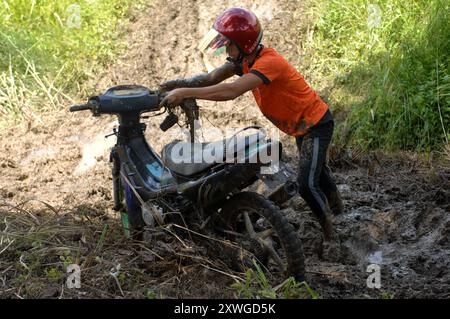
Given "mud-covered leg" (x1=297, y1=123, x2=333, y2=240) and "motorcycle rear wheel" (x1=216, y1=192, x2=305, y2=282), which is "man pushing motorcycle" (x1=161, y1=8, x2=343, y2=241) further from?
"motorcycle rear wheel" (x1=216, y1=192, x2=305, y2=282)

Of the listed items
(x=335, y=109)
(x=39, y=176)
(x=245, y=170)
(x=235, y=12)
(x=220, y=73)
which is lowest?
(x=39, y=176)

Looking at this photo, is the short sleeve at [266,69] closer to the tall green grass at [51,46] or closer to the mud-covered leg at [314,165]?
the mud-covered leg at [314,165]

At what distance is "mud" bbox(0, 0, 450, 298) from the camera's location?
4.58 m

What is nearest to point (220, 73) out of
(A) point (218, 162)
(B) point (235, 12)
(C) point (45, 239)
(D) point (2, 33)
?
Answer: (B) point (235, 12)

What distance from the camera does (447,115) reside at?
6.50 meters

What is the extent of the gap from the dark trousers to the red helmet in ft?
2.28

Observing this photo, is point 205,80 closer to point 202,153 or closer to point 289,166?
point 202,153

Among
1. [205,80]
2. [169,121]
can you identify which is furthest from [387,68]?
[169,121]

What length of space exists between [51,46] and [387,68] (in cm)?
379

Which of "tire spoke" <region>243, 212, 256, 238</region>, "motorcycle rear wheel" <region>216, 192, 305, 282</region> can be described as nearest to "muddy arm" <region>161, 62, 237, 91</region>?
"motorcycle rear wheel" <region>216, 192, 305, 282</region>

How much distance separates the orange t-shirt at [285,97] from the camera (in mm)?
4590

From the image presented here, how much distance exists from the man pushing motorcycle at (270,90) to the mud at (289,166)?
1.63 feet
